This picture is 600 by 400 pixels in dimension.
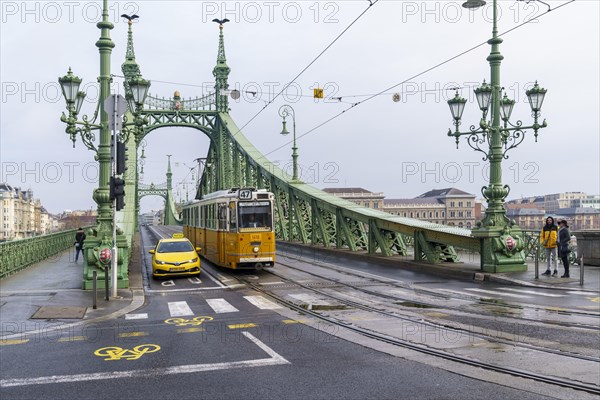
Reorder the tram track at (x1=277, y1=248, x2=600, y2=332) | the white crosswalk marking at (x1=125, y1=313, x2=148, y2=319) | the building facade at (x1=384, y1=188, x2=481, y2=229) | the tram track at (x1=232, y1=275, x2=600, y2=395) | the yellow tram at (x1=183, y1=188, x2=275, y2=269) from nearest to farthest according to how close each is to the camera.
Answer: the tram track at (x1=232, y1=275, x2=600, y2=395) → the tram track at (x1=277, y1=248, x2=600, y2=332) → the white crosswalk marking at (x1=125, y1=313, x2=148, y2=319) → the yellow tram at (x1=183, y1=188, x2=275, y2=269) → the building facade at (x1=384, y1=188, x2=481, y2=229)

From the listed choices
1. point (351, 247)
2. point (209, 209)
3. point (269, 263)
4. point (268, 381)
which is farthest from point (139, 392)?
point (351, 247)

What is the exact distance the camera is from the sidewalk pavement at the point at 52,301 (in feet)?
36.1

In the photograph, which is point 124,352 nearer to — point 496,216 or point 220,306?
point 220,306

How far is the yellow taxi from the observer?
18.5m

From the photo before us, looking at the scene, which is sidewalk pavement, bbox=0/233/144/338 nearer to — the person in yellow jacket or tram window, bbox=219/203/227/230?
tram window, bbox=219/203/227/230

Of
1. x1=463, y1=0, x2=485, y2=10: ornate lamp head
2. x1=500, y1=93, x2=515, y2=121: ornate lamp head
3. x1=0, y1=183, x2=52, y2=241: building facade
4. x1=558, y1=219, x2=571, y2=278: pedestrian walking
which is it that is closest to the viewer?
x1=463, y1=0, x2=485, y2=10: ornate lamp head

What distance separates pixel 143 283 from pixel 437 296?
9.08 metres

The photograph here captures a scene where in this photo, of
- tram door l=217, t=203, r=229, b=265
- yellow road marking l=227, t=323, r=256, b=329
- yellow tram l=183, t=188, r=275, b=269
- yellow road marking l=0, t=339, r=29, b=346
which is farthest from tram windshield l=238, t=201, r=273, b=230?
yellow road marking l=0, t=339, r=29, b=346

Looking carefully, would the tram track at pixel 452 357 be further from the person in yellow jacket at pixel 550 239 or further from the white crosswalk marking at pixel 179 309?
the person in yellow jacket at pixel 550 239

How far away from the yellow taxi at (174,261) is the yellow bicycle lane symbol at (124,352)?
394 inches

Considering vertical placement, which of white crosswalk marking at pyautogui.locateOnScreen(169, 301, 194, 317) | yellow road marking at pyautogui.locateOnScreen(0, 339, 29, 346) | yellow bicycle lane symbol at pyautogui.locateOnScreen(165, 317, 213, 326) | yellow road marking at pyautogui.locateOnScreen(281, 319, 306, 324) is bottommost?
white crosswalk marking at pyautogui.locateOnScreen(169, 301, 194, 317)

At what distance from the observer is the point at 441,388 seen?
6.33 metres

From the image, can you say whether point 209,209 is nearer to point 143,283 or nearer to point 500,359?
point 143,283

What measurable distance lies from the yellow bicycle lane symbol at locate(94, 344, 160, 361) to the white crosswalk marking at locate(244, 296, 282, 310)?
13.6 ft
